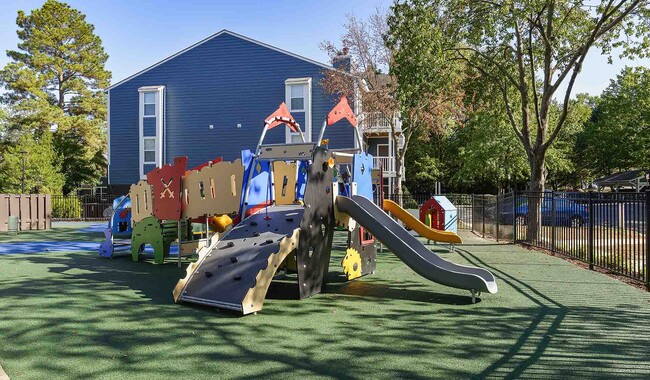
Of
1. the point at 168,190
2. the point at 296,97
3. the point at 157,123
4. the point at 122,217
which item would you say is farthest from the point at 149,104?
the point at 168,190

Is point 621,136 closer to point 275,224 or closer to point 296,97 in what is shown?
point 296,97

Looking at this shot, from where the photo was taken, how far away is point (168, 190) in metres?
10.5

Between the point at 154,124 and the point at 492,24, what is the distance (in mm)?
20681

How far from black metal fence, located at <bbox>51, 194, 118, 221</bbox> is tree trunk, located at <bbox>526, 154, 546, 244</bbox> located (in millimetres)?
23484

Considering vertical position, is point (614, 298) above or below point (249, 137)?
below

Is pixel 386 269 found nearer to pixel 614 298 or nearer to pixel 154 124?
pixel 614 298

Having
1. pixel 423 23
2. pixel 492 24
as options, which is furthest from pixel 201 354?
pixel 492 24

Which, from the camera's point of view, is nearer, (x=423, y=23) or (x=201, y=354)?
(x=201, y=354)

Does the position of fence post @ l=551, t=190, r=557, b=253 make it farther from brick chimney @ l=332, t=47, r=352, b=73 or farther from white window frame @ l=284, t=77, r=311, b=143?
white window frame @ l=284, t=77, r=311, b=143


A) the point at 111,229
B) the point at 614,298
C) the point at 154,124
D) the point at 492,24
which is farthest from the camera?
the point at 154,124

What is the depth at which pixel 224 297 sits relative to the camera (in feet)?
21.1

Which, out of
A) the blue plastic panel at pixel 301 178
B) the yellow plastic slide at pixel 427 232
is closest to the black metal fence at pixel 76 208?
the blue plastic panel at pixel 301 178

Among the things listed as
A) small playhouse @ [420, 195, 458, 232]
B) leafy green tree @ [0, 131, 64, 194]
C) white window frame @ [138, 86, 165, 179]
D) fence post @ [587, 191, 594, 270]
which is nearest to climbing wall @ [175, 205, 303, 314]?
fence post @ [587, 191, 594, 270]

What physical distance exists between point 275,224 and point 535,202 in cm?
941
